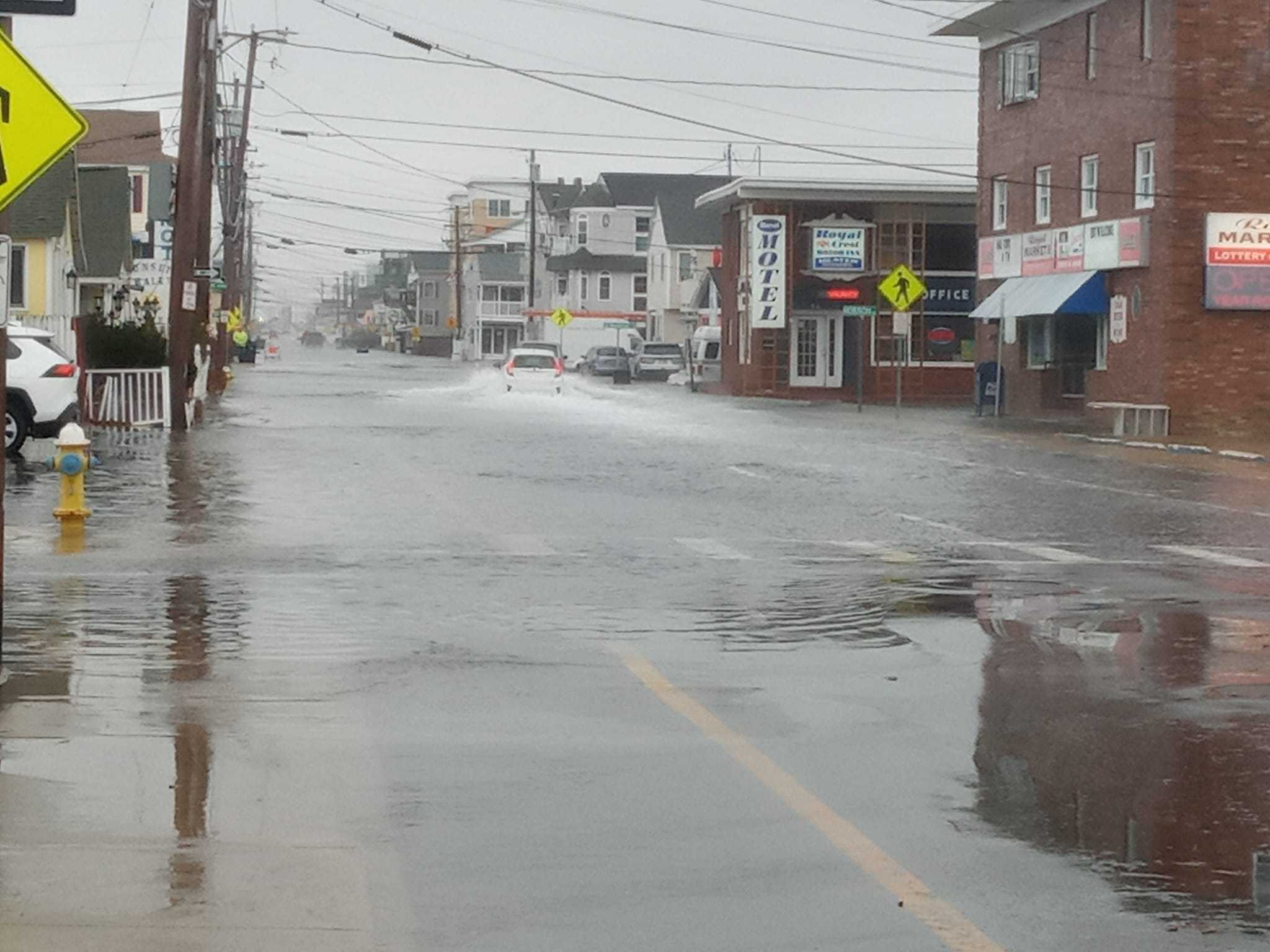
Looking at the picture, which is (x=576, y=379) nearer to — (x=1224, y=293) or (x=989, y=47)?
(x=989, y=47)

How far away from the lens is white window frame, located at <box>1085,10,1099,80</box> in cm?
4756

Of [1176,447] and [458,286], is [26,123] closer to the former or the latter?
[1176,447]

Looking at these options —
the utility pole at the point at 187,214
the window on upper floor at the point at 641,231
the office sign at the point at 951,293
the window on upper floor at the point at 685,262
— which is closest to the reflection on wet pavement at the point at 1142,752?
the utility pole at the point at 187,214

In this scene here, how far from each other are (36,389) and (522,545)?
40.2 ft

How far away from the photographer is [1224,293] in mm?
43594

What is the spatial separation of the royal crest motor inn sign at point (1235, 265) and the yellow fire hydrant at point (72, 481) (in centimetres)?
2895

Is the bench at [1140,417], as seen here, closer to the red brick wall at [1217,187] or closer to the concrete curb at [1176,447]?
the red brick wall at [1217,187]

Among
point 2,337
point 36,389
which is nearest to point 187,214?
point 36,389

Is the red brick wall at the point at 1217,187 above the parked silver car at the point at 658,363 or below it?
above

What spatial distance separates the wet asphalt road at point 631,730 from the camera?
21.3ft

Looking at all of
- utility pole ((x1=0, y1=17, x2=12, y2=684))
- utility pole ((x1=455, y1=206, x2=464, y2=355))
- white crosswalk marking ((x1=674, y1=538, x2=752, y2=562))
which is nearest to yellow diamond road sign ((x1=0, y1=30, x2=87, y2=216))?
utility pole ((x1=0, y1=17, x2=12, y2=684))

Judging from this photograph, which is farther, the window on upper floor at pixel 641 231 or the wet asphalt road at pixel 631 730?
the window on upper floor at pixel 641 231

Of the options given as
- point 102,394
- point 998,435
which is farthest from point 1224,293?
point 102,394

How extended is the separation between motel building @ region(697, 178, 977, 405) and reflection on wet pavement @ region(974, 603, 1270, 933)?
2255 inches
